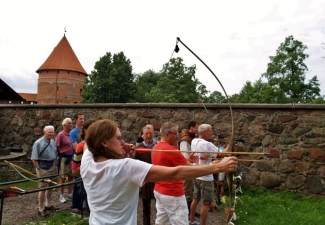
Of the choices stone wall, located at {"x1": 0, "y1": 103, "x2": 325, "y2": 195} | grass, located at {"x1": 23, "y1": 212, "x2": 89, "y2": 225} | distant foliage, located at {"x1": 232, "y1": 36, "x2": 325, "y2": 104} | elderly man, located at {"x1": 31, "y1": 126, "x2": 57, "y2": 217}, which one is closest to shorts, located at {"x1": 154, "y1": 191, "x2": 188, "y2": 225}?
grass, located at {"x1": 23, "y1": 212, "x2": 89, "y2": 225}

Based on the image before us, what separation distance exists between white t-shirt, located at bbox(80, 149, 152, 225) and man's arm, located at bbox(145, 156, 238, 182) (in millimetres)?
47

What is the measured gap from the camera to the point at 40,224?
4.89m

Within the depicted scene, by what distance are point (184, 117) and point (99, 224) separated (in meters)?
6.28

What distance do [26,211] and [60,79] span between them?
45995mm

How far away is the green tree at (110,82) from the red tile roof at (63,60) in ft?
29.2

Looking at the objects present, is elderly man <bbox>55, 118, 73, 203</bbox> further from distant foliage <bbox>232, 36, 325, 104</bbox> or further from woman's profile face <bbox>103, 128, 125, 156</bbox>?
distant foliage <bbox>232, 36, 325, 104</bbox>

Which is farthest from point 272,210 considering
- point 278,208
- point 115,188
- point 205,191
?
point 115,188

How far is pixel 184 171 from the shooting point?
5.95 ft

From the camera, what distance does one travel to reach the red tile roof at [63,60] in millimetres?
50062

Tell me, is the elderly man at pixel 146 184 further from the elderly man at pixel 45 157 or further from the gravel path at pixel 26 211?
the elderly man at pixel 45 157

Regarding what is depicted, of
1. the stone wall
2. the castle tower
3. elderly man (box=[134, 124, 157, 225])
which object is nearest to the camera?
elderly man (box=[134, 124, 157, 225])

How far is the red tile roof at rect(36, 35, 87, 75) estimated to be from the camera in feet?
164

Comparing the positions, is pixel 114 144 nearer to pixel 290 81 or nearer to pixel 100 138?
pixel 100 138

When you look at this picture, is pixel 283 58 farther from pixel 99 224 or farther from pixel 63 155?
pixel 99 224
